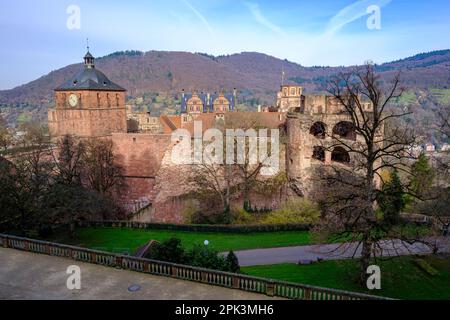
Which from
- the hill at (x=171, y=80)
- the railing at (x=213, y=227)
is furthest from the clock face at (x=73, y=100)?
the hill at (x=171, y=80)

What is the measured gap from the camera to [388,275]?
59.1ft

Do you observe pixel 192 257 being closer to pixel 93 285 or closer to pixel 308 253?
pixel 93 285

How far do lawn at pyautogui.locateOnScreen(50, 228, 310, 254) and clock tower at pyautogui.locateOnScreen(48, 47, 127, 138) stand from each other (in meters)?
14.4

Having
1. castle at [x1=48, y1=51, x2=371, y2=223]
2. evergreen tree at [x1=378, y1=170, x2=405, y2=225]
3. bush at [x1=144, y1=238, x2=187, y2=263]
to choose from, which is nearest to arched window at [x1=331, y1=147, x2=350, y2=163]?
castle at [x1=48, y1=51, x2=371, y2=223]

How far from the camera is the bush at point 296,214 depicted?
1123 inches

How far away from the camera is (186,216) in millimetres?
32625

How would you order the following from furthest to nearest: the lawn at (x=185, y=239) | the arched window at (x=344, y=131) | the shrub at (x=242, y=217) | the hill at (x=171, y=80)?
the hill at (x=171, y=80)
the arched window at (x=344, y=131)
the shrub at (x=242, y=217)
the lawn at (x=185, y=239)

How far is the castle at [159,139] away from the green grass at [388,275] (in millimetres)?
11377

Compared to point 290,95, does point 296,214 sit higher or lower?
lower

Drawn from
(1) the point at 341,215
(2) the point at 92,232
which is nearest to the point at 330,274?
(1) the point at 341,215

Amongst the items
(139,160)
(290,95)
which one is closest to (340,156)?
(139,160)

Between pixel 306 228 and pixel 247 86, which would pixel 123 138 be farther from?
pixel 247 86

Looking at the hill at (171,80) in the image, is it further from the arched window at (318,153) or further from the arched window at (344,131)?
the arched window at (318,153)

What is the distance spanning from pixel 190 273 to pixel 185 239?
46.2ft
